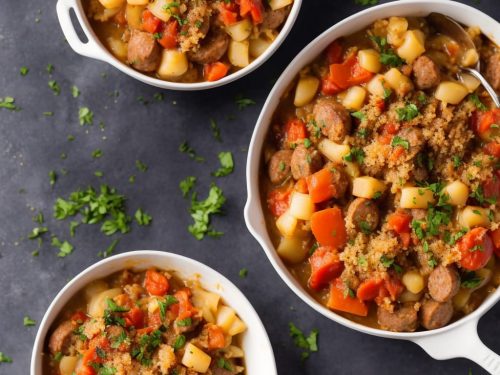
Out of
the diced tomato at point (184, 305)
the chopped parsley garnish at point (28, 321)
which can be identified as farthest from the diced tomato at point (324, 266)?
the chopped parsley garnish at point (28, 321)

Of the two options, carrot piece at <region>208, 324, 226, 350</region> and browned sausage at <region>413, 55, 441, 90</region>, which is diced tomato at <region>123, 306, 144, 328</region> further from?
browned sausage at <region>413, 55, 441, 90</region>

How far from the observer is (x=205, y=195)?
202 inches

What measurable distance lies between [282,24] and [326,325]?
206 cm

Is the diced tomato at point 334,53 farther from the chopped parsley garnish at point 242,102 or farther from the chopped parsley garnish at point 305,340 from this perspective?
the chopped parsley garnish at point 305,340

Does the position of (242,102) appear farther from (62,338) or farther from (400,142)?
(62,338)

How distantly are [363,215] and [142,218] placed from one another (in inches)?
63.5

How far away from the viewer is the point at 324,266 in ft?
14.8

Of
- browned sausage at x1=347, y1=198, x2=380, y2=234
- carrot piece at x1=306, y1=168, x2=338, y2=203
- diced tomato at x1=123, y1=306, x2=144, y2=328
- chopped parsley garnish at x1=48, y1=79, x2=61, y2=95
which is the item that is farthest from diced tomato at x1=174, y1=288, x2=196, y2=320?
chopped parsley garnish at x1=48, y1=79, x2=61, y2=95

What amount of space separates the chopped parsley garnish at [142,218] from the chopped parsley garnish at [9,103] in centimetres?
A: 114

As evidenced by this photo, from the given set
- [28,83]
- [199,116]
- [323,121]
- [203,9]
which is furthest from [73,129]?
[323,121]

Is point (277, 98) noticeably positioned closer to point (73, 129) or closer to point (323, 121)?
point (323, 121)

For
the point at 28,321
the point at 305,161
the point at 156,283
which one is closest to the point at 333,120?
the point at 305,161

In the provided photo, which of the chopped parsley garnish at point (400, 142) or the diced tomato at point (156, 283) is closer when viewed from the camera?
the chopped parsley garnish at point (400, 142)

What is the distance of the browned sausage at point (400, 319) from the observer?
4.49 meters
